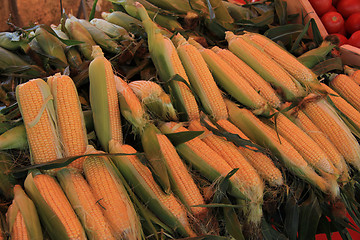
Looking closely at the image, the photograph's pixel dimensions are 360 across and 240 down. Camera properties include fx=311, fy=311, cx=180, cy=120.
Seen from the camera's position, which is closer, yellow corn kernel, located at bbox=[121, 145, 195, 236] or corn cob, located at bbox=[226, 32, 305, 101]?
yellow corn kernel, located at bbox=[121, 145, 195, 236]

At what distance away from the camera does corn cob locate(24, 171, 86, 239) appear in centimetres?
107

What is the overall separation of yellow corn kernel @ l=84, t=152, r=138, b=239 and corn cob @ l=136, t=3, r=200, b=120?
0.51 metres

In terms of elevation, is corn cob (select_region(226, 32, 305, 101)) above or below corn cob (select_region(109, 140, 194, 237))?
above

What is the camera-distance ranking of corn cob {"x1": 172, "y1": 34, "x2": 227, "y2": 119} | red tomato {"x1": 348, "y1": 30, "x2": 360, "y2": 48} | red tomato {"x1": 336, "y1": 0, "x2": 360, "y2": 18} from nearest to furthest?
corn cob {"x1": 172, "y1": 34, "x2": 227, "y2": 119}, red tomato {"x1": 348, "y1": 30, "x2": 360, "y2": 48}, red tomato {"x1": 336, "y1": 0, "x2": 360, "y2": 18}

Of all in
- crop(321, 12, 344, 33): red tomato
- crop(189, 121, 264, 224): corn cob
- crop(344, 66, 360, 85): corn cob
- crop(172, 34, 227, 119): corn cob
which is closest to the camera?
crop(189, 121, 264, 224): corn cob

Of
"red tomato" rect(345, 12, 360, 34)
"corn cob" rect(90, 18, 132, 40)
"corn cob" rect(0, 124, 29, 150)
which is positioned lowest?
"corn cob" rect(0, 124, 29, 150)

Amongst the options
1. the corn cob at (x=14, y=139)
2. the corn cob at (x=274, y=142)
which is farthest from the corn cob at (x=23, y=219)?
the corn cob at (x=274, y=142)

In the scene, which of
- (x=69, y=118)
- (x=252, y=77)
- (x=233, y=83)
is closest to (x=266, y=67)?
(x=252, y=77)

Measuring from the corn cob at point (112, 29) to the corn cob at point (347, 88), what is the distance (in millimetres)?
1428

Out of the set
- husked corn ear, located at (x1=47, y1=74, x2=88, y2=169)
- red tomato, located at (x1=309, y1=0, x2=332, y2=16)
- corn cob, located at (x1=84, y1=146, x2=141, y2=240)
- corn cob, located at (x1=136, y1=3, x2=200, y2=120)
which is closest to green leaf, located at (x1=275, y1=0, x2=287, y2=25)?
red tomato, located at (x1=309, y1=0, x2=332, y2=16)

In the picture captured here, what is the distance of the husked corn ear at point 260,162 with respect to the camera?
4.68 feet

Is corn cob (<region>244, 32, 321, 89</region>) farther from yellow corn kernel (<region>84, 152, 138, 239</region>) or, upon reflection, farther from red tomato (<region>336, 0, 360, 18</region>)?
red tomato (<region>336, 0, 360, 18</region>)

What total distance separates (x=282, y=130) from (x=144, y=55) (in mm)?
956

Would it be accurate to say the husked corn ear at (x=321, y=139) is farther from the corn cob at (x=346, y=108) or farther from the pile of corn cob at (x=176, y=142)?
the corn cob at (x=346, y=108)
